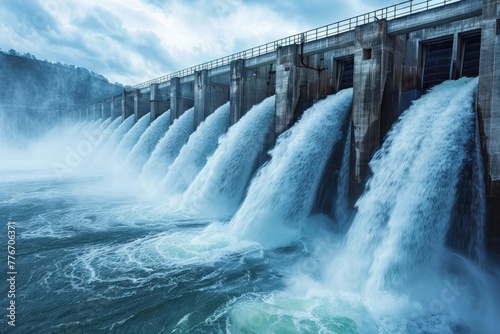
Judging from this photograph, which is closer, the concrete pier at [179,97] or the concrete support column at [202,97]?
the concrete support column at [202,97]

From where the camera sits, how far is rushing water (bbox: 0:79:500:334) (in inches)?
322

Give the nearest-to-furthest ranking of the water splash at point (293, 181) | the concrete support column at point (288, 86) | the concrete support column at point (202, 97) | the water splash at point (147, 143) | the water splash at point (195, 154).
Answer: the water splash at point (293, 181)
the concrete support column at point (288, 86)
the water splash at point (195, 154)
the concrete support column at point (202, 97)
the water splash at point (147, 143)

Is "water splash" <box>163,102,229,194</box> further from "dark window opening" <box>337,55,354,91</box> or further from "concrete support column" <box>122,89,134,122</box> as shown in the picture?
"concrete support column" <box>122,89,134,122</box>

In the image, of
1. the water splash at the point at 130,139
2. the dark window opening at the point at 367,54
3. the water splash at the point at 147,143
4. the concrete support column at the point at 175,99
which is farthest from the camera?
the water splash at the point at 130,139

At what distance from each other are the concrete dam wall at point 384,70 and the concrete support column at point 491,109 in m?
0.03

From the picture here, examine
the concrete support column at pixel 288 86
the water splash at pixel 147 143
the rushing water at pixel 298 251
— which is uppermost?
the concrete support column at pixel 288 86

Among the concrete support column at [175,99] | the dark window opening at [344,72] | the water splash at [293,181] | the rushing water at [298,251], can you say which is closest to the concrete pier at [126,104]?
the concrete support column at [175,99]

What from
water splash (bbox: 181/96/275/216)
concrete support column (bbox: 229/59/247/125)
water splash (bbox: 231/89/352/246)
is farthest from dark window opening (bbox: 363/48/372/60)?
concrete support column (bbox: 229/59/247/125)

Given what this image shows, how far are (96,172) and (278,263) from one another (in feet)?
92.5

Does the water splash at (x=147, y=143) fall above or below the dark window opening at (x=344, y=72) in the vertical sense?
below

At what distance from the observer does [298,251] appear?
500 inches

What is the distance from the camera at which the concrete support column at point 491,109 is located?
995cm

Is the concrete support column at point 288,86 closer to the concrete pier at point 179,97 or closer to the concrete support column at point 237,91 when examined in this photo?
the concrete support column at point 237,91

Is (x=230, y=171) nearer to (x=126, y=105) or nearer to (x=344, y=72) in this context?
(x=344, y=72)
